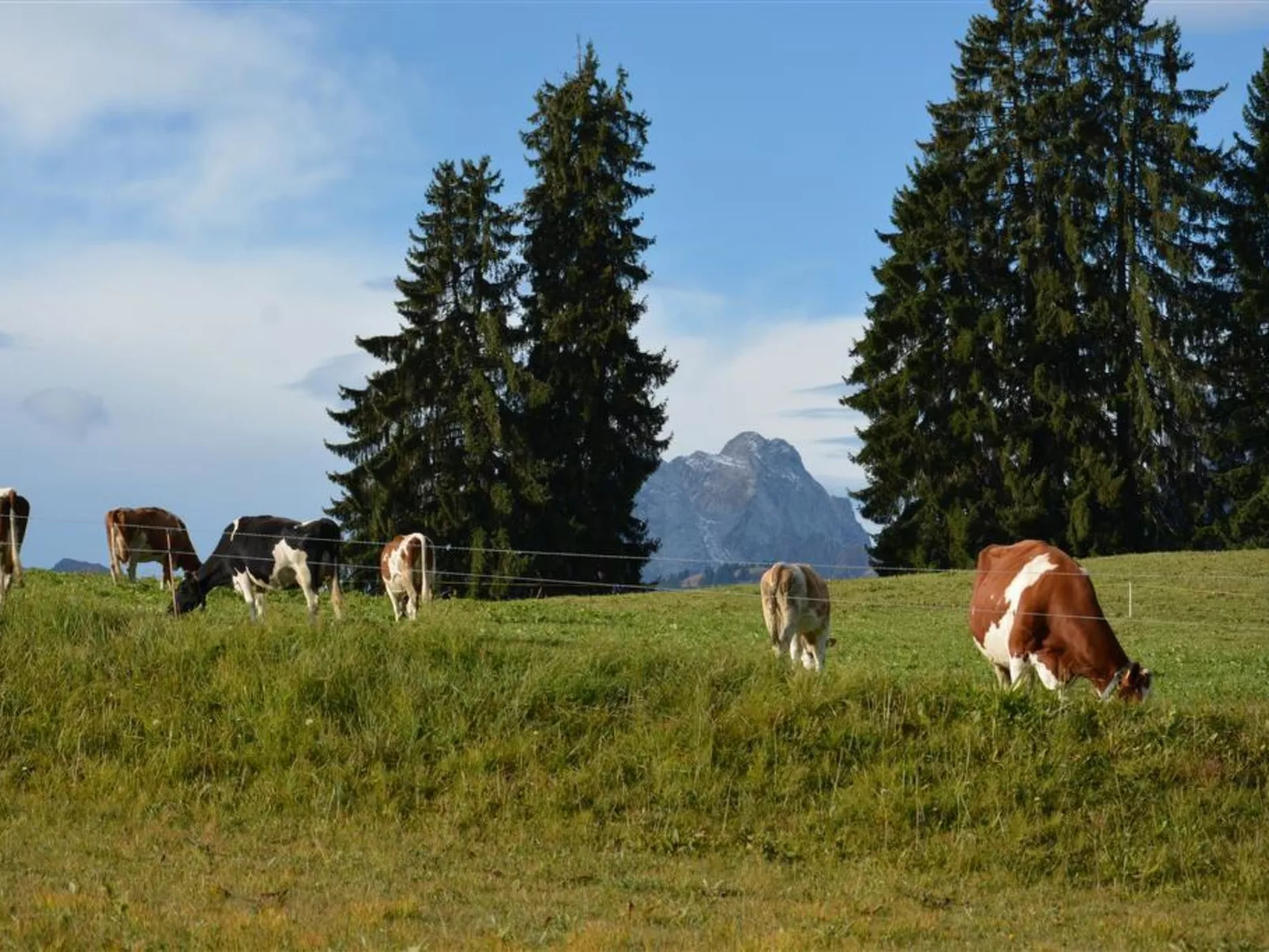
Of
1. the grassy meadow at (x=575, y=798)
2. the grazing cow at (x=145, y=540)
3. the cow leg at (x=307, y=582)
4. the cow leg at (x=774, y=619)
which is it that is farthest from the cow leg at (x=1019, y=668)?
the grazing cow at (x=145, y=540)

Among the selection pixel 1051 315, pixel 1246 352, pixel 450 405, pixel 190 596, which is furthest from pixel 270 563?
pixel 1246 352

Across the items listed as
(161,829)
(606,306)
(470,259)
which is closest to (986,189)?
(606,306)

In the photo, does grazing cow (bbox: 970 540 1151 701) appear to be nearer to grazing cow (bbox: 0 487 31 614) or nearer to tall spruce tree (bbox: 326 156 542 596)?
grazing cow (bbox: 0 487 31 614)

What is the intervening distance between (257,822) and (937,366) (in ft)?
141

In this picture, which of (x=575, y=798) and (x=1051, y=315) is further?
(x=1051, y=315)

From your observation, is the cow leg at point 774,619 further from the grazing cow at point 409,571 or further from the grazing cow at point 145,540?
the grazing cow at point 145,540

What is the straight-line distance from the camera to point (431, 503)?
49875 millimetres

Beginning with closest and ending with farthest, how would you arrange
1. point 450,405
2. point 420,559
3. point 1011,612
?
point 1011,612
point 420,559
point 450,405

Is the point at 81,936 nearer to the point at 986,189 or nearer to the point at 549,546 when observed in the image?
the point at 549,546

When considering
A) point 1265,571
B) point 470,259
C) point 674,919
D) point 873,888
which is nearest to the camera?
point 674,919

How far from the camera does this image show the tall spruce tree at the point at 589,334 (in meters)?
49.6

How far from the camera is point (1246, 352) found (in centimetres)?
5072

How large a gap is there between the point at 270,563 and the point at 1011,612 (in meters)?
11.7

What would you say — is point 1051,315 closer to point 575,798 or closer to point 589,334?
point 589,334
